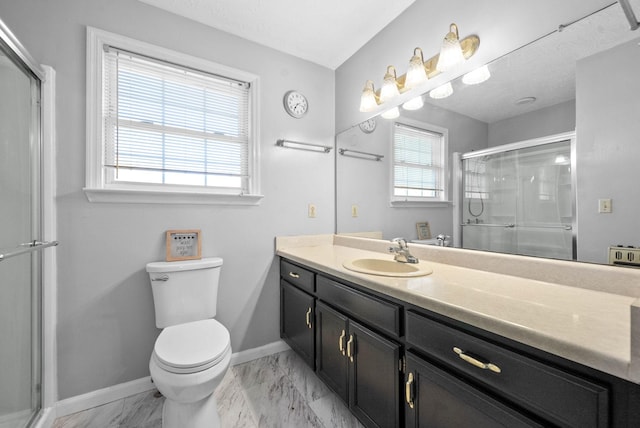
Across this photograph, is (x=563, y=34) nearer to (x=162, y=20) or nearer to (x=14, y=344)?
(x=162, y=20)

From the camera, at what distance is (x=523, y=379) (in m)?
0.71

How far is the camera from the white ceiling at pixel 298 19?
5.78 ft

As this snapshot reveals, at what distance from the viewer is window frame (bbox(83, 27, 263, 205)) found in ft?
5.19

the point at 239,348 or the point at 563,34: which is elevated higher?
the point at 563,34

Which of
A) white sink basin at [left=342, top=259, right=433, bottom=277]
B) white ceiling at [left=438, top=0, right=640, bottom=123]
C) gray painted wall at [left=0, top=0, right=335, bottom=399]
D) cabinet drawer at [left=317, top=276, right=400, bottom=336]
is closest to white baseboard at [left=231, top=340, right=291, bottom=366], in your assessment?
gray painted wall at [left=0, top=0, right=335, bottom=399]

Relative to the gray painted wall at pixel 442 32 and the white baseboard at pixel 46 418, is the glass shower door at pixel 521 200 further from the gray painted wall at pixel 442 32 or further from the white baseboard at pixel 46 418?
the white baseboard at pixel 46 418

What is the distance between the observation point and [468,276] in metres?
1.25

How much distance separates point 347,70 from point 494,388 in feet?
7.82

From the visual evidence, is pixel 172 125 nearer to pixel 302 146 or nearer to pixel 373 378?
pixel 302 146

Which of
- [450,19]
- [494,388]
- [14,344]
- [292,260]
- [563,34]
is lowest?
[14,344]

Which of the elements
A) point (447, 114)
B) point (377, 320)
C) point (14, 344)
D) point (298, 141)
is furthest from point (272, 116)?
point (14, 344)

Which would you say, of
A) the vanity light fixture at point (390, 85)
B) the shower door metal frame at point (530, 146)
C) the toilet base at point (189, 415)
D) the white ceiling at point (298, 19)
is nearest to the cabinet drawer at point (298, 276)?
the toilet base at point (189, 415)

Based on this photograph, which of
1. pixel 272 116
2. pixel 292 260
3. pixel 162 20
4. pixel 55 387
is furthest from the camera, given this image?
pixel 272 116

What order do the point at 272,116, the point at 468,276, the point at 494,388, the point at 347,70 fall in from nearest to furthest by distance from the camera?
the point at 494,388
the point at 468,276
the point at 272,116
the point at 347,70
